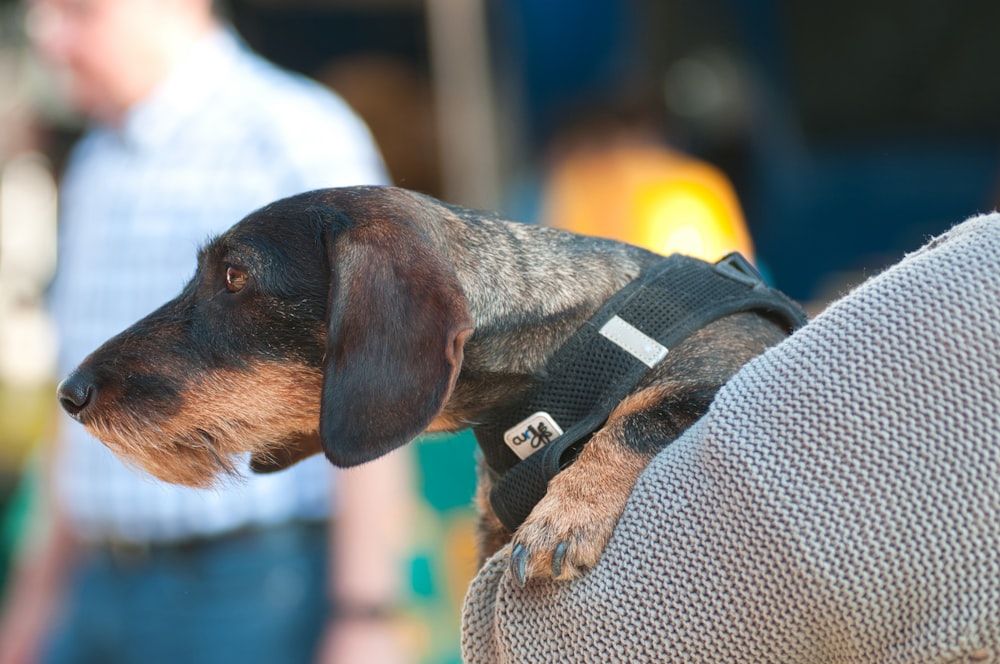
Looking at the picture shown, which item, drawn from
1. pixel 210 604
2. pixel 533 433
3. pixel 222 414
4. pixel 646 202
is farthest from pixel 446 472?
pixel 533 433

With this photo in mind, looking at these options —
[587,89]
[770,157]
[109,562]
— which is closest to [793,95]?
[770,157]

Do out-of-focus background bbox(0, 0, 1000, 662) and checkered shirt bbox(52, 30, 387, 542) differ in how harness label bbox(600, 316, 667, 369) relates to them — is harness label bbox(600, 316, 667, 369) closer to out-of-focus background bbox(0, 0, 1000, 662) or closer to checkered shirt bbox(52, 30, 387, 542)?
checkered shirt bbox(52, 30, 387, 542)

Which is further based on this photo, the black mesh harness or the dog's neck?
the dog's neck

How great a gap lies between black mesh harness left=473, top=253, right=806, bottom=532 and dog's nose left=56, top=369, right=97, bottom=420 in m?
0.78

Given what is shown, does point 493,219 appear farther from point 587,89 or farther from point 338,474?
point 587,89

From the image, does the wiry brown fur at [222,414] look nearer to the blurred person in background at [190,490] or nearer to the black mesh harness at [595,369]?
the black mesh harness at [595,369]

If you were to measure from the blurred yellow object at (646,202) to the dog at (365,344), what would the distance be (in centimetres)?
301

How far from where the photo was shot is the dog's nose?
2090 millimetres

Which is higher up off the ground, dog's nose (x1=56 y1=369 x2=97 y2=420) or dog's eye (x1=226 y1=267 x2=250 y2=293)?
dog's eye (x1=226 y1=267 x2=250 y2=293)

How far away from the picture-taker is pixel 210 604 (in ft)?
11.3

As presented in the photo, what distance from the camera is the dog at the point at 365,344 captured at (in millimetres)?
1772

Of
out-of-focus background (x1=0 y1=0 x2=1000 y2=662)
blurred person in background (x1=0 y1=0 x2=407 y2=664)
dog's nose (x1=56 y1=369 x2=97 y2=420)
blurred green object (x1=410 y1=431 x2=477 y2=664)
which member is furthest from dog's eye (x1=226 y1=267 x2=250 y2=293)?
out-of-focus background (x1=0 y1=0 x2=1000 y2=662)

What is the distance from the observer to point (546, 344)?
202cm

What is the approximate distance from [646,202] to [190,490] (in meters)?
3.05
